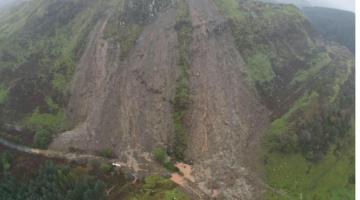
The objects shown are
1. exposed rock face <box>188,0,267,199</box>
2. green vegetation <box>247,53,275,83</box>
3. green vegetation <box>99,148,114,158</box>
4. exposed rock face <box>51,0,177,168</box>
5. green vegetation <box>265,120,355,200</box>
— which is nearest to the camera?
green vegetation <box>265,120,355,200</box>

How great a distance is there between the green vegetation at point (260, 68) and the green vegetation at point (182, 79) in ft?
67.8

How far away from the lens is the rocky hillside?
112812 millimetres

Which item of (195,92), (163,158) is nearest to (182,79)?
(195,92)

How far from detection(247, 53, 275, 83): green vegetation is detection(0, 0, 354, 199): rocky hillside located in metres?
0.41

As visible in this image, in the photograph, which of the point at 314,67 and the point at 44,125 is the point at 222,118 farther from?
the point at 44,125

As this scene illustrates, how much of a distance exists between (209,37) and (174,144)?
44.7 meters

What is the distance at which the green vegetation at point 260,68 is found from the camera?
137m

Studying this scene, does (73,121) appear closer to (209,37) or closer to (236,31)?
(209,37)

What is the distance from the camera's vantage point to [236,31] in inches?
5950

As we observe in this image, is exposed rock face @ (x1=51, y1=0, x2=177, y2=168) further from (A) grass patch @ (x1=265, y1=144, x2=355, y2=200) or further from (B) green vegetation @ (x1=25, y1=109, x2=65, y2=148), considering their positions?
(A) grass patch @ (x1=265, y1=144, x2=355, y2=200)

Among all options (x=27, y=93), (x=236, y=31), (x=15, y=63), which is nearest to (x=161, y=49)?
(x=236, y=31)

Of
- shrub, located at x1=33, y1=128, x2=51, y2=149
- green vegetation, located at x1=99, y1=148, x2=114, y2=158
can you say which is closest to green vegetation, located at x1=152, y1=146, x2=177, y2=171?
green vegetation, located at x1=99, y1=148, x2=114, y2=158

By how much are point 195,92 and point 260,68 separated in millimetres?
24930

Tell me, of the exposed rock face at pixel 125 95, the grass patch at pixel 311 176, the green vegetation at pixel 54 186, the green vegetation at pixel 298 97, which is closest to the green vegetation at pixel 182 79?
the exposed rock face at pixel 125 95
